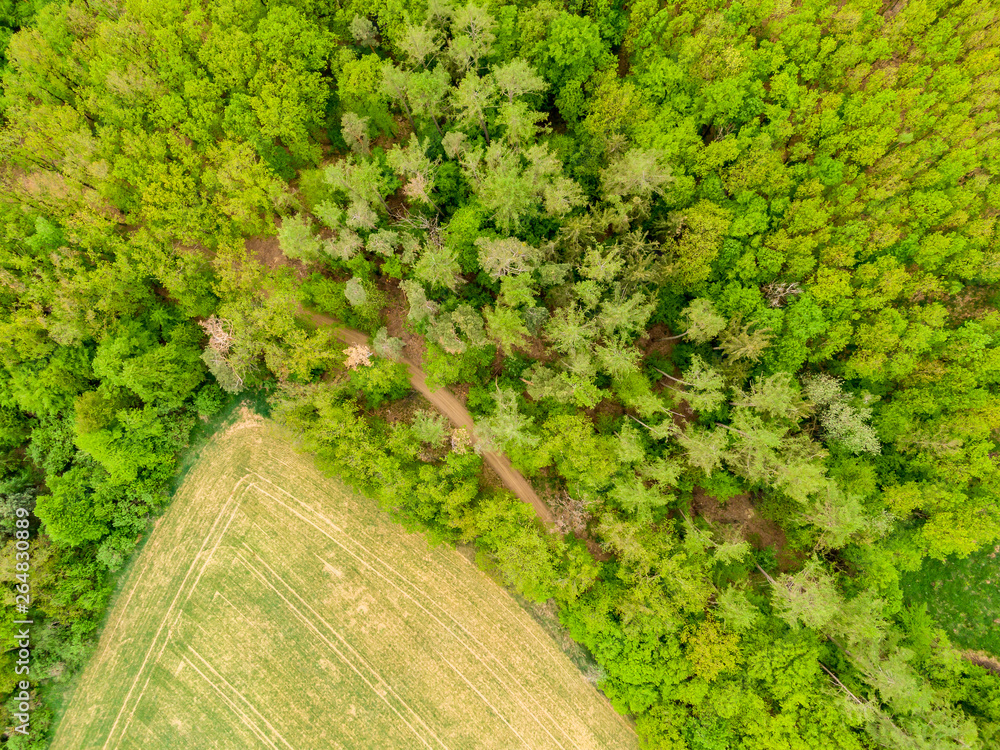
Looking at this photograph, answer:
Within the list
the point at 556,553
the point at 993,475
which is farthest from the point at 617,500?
the point at 993,475

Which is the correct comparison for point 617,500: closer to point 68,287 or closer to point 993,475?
point 993,475

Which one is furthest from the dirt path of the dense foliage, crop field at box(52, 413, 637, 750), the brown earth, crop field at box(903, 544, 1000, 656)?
crop field at box(903, 544, 1000, 656)

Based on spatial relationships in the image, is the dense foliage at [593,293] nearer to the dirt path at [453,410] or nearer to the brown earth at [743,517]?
the brown earth at [743,517]

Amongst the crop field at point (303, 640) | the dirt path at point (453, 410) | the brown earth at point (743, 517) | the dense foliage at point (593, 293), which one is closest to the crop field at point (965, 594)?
the dense foliage at point (593, 293)

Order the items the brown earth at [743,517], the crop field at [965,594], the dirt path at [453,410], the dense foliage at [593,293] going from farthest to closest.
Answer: the dirt path at [453,410], the brown earth at [743,517], the crop field at [965,594], the dense foliage at [593,293]

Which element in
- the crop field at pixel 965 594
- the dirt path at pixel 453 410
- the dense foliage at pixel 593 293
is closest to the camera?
the dense foliage at pixel 593 293

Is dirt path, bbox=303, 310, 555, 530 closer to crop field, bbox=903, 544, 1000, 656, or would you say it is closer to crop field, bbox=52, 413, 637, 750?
crop field, bbox=52, 413, 637, 750
